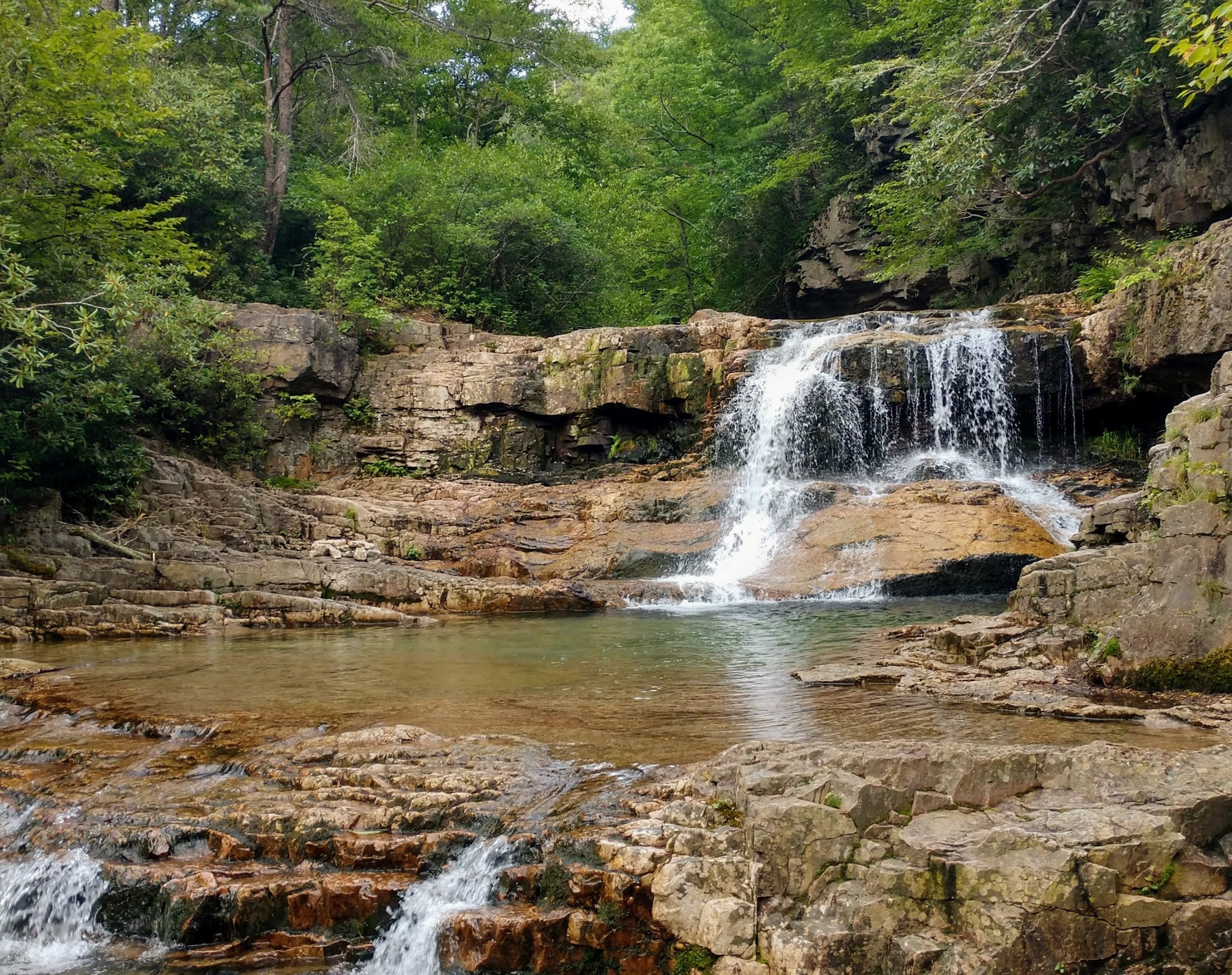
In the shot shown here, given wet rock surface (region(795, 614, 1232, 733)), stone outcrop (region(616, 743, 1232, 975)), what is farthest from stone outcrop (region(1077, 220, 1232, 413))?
stone outcrop (region(616, 743, 1232, 975))

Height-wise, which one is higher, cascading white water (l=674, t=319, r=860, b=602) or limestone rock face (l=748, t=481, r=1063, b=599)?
cascading white water (l=674, t=319, r=860, b=602)

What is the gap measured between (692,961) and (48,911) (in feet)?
10.2

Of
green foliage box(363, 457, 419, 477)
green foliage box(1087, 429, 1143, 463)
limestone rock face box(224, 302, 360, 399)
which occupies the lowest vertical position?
green foliage box(1087, 429, 1143, 463)

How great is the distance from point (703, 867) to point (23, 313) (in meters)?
11.4

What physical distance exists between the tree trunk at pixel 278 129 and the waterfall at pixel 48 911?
863 inches

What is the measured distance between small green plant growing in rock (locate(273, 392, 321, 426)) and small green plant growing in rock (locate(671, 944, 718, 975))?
1814 centimetres

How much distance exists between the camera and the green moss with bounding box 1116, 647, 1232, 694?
6055mm

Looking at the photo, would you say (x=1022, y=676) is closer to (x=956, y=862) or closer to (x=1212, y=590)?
(x=1212, y=590)

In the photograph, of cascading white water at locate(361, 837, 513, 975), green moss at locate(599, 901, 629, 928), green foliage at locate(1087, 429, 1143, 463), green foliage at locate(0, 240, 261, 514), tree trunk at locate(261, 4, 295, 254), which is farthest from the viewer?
tree trunk at locate(261, 4, 295, 254)

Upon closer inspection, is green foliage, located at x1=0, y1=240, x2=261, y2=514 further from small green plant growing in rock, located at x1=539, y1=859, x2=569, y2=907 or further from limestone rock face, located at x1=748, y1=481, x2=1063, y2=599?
limestone rock face, located at x1=748, y1=481, x2=1063, y2=599

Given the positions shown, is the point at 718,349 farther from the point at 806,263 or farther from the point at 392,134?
the point at 392,134

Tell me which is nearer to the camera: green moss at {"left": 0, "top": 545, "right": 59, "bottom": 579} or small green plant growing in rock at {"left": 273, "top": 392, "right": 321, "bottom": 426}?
green moss at {"left": 0, "top": 545, "right": 59, "bottom": 579}

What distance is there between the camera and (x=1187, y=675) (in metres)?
6.20

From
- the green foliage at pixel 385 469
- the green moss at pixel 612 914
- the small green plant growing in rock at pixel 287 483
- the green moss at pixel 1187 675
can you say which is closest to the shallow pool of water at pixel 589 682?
the green moss at pixel 1187 675
